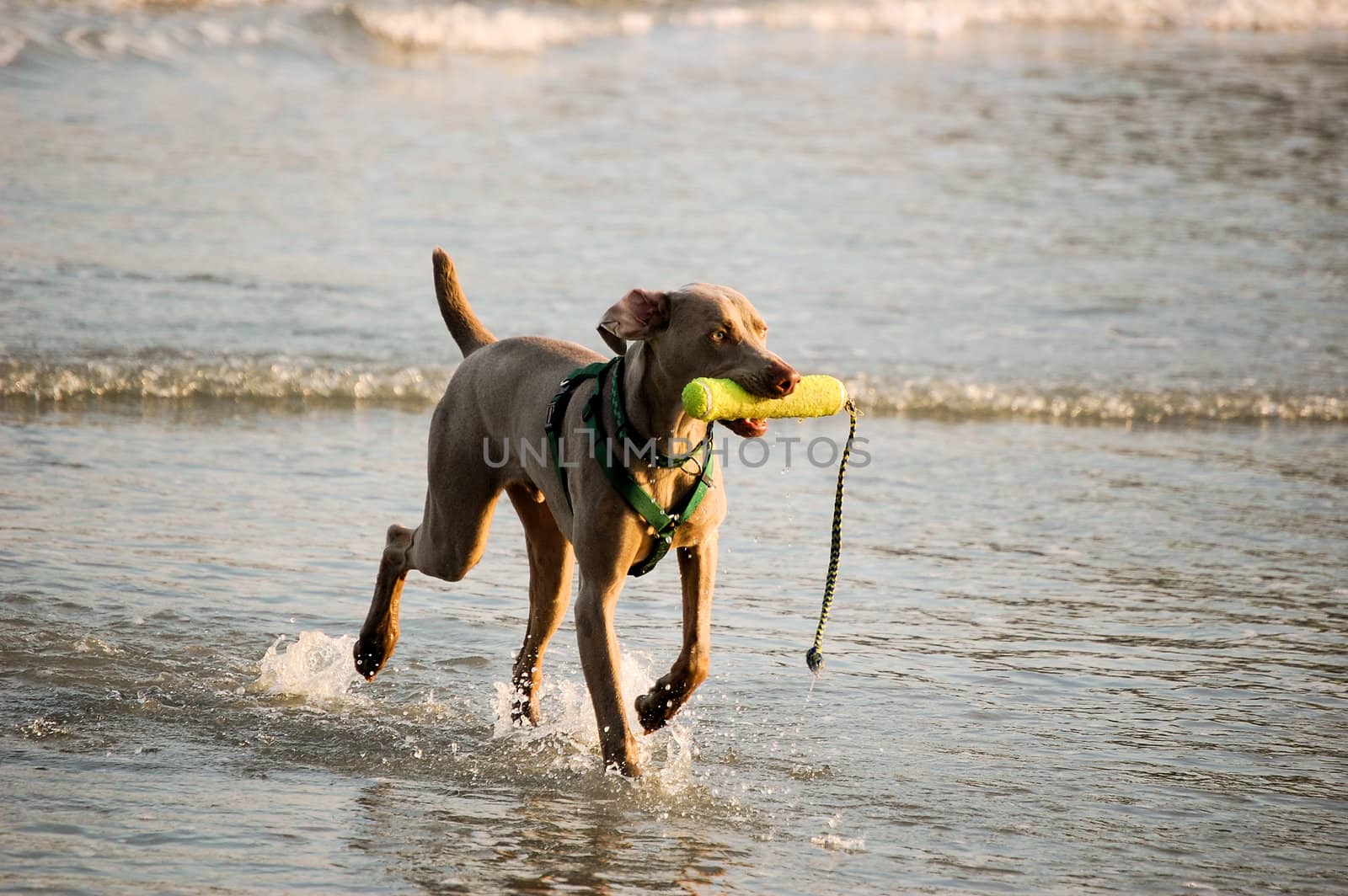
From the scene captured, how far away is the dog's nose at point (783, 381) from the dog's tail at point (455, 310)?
74.0 inches

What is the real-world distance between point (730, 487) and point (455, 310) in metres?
2.99

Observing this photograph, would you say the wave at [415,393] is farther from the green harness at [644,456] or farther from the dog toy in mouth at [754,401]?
the dog toy in mouth at [754,401]

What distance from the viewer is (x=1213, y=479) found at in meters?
9.38

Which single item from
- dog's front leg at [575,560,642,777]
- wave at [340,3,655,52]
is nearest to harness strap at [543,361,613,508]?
dog's front leg at [575,560,642,777]

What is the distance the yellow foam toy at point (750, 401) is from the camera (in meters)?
4.39

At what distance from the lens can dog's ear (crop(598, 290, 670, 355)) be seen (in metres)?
4.58

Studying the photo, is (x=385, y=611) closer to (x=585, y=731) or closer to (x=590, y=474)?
(x=585, y=731)

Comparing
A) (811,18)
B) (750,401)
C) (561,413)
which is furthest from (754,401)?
(811,18)

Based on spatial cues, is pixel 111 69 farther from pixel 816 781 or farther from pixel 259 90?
pixel 816 781

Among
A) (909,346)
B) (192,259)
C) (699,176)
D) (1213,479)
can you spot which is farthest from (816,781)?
(699,176)

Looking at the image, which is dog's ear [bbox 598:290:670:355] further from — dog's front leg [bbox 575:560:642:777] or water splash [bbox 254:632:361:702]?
water splash [bbox 254:632:361:702]

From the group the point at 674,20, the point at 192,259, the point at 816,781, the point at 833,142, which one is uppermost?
the point at 674,20

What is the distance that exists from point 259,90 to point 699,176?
6337 mm

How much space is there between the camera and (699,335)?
462 cm
